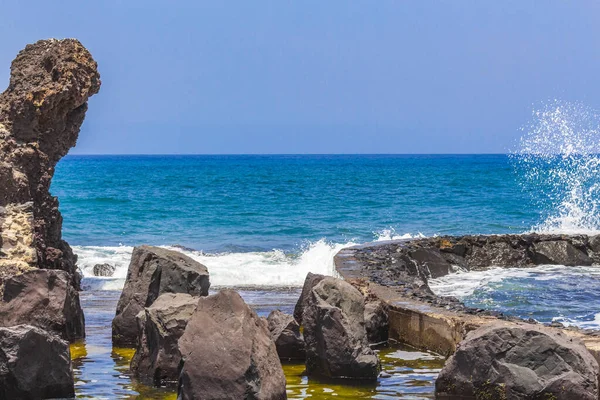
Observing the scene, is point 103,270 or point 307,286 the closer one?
point 307,286

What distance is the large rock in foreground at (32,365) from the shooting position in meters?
6.45

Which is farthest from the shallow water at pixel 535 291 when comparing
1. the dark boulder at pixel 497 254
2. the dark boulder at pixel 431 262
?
the dark boulder at pixel 497 254

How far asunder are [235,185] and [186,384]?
52.8m

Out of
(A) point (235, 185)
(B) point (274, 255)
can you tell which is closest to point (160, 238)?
(B) point (274, 255)

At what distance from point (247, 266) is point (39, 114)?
846cm

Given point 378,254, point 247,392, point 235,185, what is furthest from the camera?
point 235,185

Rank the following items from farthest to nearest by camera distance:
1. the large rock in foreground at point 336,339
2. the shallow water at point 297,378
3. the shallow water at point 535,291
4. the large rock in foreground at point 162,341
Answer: the shallow water at point 535,291, the large rock in foreground at point 336,339, the large rock in foreground at point 162,341, the shallow water at point 297,378

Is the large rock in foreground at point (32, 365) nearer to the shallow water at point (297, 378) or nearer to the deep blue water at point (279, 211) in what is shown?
the shallow water at point (297, 378)

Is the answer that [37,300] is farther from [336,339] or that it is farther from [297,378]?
[336,339]

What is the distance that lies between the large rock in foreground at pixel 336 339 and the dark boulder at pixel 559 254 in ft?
34.6

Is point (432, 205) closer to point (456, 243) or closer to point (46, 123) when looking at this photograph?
point (456, 243)

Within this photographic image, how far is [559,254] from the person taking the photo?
17656 millimetres

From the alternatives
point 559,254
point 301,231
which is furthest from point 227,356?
point 301,231

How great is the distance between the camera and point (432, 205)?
40.9m
